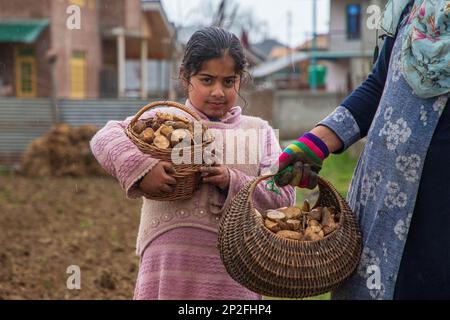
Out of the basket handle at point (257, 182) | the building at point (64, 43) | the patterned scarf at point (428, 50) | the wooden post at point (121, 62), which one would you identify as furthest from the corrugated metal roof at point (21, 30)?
the patterned scarf at point (428, 50)

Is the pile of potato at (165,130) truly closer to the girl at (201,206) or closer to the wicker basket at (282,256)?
the girl at (201,206)

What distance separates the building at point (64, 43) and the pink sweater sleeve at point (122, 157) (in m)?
17.8

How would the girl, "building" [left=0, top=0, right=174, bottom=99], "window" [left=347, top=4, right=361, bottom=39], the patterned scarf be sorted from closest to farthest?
1. the patterned scarf
2. the girl
3. "building" [left=0, top=0, right=174, bottom=99]
4. "window" [left=347, top=4, right=361, bottom=39]

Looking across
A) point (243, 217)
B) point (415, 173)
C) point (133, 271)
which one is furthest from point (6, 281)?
point (415, 173)

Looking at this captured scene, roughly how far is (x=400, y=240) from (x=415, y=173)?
21 cm

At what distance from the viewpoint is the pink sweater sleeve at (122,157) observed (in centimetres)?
249

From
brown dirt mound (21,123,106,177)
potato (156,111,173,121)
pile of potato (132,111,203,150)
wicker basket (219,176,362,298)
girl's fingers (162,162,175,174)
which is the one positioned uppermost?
potato (156,111,173,121)

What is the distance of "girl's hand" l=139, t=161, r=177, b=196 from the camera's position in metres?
2.45

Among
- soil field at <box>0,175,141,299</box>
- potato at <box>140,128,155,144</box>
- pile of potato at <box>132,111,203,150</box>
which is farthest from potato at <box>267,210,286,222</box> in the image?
soil field at <box>0,175,141,299</box>

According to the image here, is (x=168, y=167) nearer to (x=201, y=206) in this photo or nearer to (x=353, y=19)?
(x=201, y=206)

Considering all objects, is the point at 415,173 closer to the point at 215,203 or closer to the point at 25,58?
the point at 215,203

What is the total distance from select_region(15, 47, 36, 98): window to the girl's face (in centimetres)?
1934

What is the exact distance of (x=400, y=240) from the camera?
2236 mm

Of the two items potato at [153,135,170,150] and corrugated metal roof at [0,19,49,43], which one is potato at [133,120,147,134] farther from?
corrugated metal roof at [0,19,49,43]
